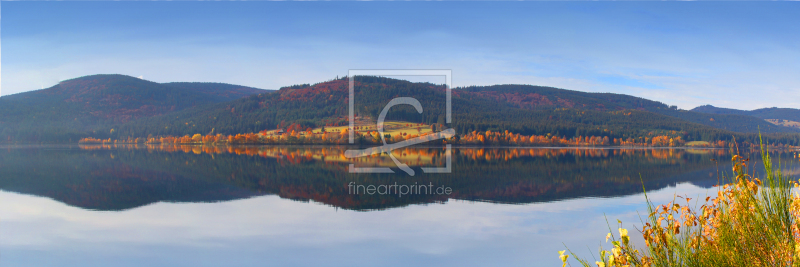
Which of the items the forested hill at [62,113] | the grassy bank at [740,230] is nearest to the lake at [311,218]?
the grassy bank at [740,230]

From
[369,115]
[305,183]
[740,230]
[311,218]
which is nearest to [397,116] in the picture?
[369,115]

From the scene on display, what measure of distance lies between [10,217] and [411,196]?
18.4m

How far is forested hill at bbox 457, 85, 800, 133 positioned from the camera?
16838cm

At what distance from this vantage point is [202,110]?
164625 millimetres

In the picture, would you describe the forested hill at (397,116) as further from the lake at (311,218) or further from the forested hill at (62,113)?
the lake at (311,218)

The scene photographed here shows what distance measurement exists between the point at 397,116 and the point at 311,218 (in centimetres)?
9032

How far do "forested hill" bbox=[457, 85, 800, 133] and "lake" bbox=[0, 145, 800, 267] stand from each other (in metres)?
132

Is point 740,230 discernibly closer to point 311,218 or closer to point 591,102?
point 311,218

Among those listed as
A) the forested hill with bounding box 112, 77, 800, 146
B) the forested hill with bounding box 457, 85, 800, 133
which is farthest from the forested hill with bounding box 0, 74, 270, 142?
the forested hill with bounding box 457, 85, 800, 133

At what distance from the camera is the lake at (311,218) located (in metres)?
13.8

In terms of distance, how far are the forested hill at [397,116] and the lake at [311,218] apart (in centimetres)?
6990

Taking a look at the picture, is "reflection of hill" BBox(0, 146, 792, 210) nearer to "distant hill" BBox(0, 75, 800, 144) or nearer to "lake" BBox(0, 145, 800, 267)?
"lake" BBox(0, 145, 800, 267)

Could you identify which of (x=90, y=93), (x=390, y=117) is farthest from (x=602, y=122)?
(x=90, y=93)

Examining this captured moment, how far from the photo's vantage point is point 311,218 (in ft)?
65.8
